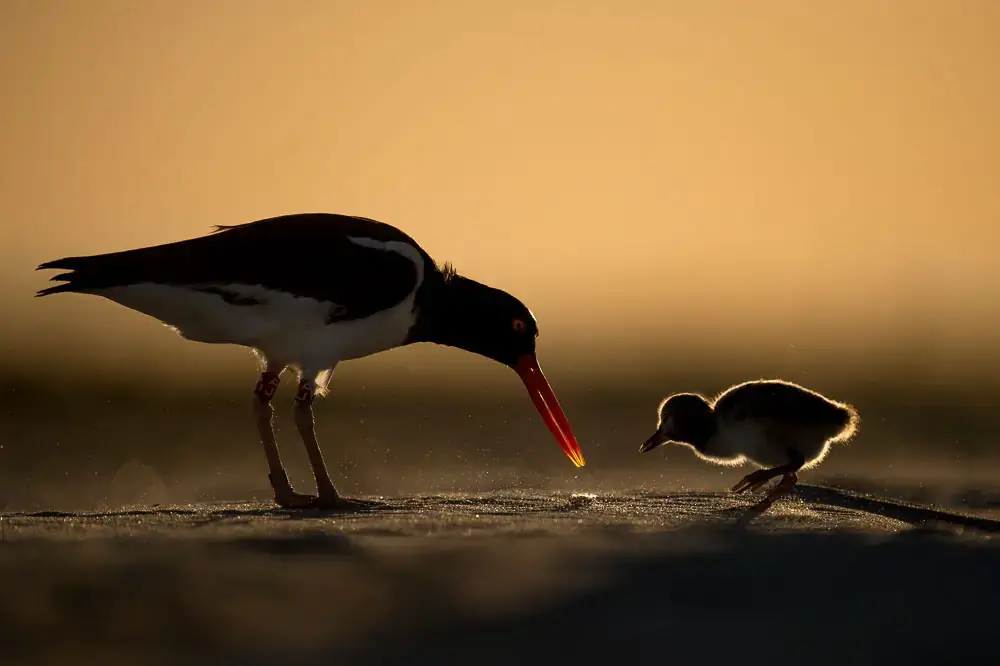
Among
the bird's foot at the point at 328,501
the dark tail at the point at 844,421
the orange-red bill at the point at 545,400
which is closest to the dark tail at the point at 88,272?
the bird's foot at the point at 328,501

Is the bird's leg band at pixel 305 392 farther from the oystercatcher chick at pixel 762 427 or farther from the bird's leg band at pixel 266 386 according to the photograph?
the oystercatcher chick at pixel 762 427

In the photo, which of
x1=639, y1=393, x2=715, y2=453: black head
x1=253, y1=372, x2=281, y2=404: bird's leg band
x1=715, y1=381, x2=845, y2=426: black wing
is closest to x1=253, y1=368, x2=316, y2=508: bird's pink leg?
x1=253, y1=372, x2=281, y2=404: bird's leg band

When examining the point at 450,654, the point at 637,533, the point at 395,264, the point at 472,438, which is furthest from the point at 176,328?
the point at 472,438

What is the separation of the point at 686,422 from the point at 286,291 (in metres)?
2.94

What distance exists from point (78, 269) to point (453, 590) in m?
4.06

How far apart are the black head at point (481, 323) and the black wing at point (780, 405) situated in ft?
4.79

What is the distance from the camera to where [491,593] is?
505 cm

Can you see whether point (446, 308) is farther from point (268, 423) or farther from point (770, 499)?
point (770, 499)

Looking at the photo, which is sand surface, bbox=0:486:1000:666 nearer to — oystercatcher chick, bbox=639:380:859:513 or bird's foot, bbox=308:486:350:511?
bird's foot, bbox=308:486:350:511

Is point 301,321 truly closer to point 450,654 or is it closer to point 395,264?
point 395,264

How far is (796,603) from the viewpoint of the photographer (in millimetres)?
5008

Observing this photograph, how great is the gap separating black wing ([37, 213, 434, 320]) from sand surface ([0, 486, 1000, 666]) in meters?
2.04

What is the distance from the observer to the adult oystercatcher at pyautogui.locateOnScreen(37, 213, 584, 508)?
8055 millimetres

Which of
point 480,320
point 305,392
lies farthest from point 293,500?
point 480,320
